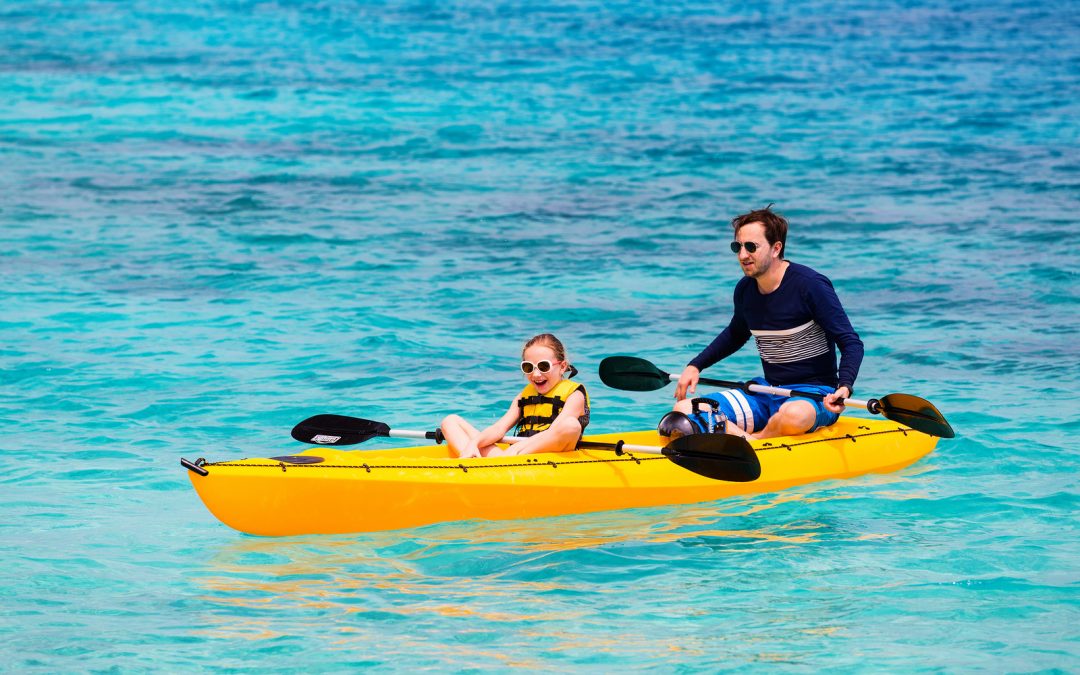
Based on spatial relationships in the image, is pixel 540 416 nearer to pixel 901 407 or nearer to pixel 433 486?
pixel 433 486

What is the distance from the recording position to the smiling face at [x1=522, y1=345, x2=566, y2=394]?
7098 mm

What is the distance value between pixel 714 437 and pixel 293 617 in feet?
7.29

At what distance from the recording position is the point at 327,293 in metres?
12.9

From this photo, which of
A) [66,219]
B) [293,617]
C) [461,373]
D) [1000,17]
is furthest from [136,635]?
[1000,17]

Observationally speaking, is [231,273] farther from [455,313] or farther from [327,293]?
[455,313]

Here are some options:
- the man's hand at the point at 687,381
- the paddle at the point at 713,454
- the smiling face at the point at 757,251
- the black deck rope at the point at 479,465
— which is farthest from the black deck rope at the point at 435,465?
the smiling face at the point at 757,251

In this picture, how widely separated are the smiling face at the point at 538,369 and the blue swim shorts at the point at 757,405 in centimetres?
86

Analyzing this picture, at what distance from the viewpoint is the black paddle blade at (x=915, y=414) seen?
24.6 ft

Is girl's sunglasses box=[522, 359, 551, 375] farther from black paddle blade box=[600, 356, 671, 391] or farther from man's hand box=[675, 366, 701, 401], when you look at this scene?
black paddle blade box=[600, 356, 671, 391]

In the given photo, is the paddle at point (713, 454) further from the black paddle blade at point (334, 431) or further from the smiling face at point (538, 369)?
the black paddle blade at point (334, 431)

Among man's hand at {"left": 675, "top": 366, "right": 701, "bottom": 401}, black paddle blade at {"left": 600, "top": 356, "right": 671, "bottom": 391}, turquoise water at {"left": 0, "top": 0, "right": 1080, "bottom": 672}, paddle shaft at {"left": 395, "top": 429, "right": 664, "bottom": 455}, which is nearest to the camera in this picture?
turquoise water at {"left": 0, "top": 0, "right": 1080, "bottom": 672}

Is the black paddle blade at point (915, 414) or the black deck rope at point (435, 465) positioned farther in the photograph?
the black paddle blade at point (915, 414)

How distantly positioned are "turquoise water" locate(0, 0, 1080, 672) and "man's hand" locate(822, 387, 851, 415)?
47cm

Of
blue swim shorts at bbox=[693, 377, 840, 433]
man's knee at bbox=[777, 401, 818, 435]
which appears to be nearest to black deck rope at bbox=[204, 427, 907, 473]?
man's knee at bbox=[777, 401, 818, 435]
